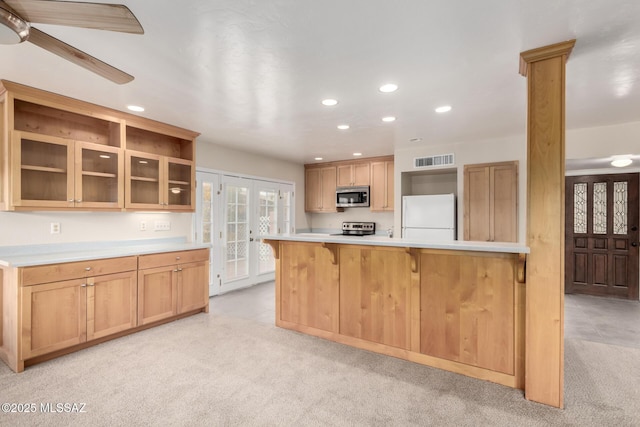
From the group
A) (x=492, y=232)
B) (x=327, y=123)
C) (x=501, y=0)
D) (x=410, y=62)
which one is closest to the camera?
(x=501, y=0)

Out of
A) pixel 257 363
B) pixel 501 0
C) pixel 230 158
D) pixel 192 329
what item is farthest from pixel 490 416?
pixel 230 158

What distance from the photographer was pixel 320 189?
6.77m

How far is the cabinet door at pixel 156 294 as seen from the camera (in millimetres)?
3449

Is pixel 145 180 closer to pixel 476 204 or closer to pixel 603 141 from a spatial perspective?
pixel 476 204

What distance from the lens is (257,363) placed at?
2785mm

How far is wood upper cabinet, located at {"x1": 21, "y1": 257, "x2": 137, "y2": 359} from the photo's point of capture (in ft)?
8.76

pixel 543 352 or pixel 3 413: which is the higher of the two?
pixel 543 352

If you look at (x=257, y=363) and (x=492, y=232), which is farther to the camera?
(x=492, y=232)

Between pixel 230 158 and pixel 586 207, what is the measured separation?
18.7 feet

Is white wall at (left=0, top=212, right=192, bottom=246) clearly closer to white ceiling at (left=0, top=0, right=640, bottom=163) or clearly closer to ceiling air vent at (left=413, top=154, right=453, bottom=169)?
white ceiling at (left=0, top=0, right=640, bottom=163)

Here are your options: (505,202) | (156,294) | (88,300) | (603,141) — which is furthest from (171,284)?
(603,141)

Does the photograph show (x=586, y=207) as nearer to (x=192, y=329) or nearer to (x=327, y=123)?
(x=327, y=123)

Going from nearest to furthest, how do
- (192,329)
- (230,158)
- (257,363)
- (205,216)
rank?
(257,363)
(192,329)
(205,216)
(230,158)

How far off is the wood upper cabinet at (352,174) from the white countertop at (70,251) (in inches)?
125
